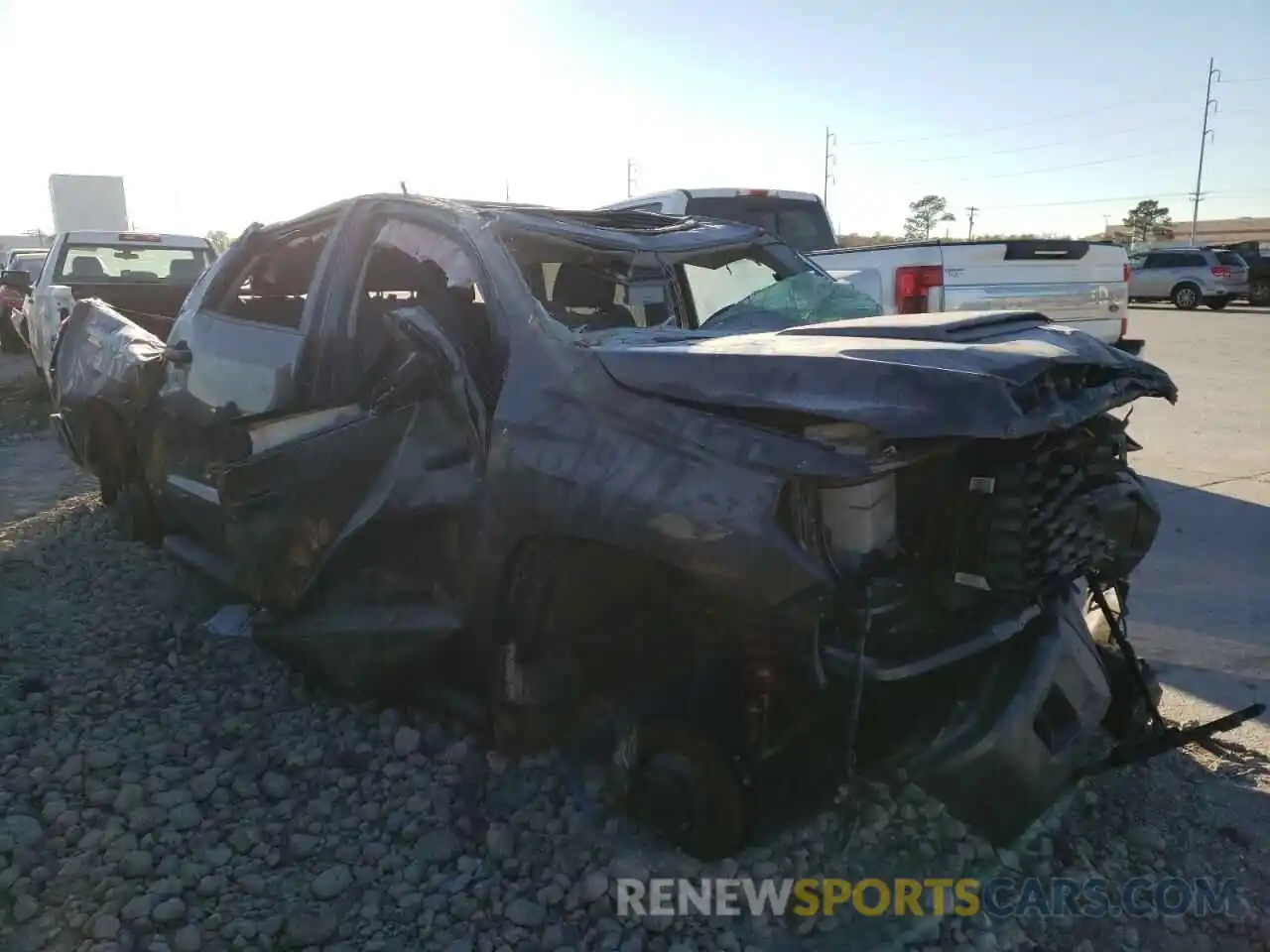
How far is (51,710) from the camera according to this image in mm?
3719

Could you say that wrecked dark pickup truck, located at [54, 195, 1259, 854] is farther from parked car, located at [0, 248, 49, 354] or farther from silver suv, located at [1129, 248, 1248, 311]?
silver suv, located at [1129, 248, 1248, 311]

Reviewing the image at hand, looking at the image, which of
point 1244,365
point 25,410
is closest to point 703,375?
point 25,410

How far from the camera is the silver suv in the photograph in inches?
1021

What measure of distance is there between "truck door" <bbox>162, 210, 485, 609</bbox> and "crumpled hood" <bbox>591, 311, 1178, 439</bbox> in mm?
602

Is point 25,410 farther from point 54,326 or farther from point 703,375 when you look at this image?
point 703,375

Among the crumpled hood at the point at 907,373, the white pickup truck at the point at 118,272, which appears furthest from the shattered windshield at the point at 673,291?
the white pickup truck at the point at 118,272

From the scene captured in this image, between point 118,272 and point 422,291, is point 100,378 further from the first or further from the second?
point 118,272

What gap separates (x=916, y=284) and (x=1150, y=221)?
76.1m

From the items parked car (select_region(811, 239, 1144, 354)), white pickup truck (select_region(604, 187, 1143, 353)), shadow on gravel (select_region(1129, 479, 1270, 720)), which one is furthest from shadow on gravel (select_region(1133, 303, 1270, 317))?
shadow on gravel (select_region(1129, 479, 1270, 720))

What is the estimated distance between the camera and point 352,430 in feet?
11.0

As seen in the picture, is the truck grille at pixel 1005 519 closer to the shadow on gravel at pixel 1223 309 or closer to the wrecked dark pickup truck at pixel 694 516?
the wrecked dark pickup truck at pixel 694 516

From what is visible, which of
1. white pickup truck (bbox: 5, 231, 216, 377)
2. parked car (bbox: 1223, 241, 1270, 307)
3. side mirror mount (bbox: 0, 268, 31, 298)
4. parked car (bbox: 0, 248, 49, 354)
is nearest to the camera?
white pickup truck (bbox: 5, 231, 216, 377)

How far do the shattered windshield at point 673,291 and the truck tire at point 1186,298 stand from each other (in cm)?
2690

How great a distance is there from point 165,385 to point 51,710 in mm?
1840
